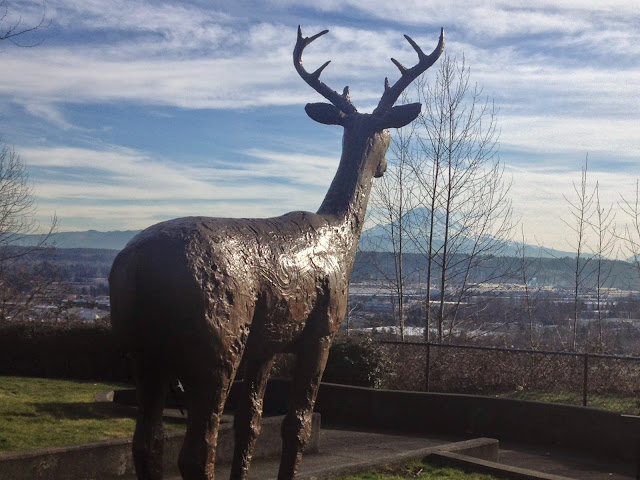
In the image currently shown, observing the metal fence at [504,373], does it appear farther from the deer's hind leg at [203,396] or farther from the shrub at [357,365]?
the deer's hind leg at [203,396]

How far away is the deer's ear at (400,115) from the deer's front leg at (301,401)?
215 cm

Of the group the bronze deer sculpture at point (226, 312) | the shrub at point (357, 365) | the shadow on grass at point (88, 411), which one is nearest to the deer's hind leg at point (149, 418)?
the bronze deer sculpture at point (226, 312)

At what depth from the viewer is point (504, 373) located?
604 inches

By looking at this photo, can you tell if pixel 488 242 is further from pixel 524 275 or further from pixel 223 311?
pixel 223 311

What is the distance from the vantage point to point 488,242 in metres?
19.0

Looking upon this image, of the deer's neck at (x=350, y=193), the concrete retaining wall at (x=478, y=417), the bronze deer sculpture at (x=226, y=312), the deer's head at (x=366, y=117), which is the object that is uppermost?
the deer's head at (x=366, y=117)

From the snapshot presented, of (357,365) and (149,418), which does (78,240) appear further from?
(149,418)

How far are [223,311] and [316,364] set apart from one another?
1.43m

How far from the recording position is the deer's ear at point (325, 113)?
7.33 metres

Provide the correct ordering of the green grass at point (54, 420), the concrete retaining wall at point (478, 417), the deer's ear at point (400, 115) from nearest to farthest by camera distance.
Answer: the deer's ear at point (400, 115) → the green grass at point (54, 420) → the concrete retaining wall at point (478, 417)

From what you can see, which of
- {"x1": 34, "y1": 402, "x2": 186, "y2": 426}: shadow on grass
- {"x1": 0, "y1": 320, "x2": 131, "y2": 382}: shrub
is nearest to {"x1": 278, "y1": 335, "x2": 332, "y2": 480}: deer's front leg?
{"x1": 34, "y1": 402, "x2": 186, "y2": 426}: shadow on grass

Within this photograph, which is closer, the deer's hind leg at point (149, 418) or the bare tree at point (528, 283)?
the deer's hind leg at point (149, 418)

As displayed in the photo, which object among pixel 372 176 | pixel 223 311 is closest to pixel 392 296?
pixel 372 176

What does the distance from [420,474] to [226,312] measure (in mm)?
4706
